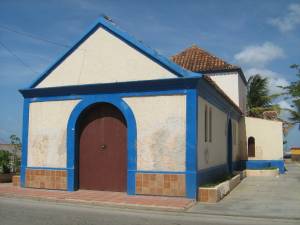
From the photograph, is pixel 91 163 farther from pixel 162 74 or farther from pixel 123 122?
pixel 162 74

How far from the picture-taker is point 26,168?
1411cm

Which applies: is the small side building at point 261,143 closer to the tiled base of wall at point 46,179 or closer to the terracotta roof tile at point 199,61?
the terracotta roof tile at point 199,61

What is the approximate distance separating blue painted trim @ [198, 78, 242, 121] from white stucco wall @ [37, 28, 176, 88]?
42.0 inches

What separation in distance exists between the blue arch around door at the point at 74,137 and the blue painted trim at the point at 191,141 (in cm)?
176

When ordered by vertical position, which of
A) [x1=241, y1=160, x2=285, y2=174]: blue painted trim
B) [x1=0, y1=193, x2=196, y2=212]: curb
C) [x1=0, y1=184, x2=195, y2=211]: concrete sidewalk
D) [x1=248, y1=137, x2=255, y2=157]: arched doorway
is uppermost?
[x1=248, y1=137, x2=255, y2=157]: arched doorway

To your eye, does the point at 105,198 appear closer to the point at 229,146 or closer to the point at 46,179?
the point at 46,179

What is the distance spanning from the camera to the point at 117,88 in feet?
42.2

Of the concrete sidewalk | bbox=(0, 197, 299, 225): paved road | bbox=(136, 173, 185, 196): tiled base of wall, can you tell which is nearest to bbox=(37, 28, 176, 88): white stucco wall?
bbox=(136, 173, 185, 196): tiled base of wall

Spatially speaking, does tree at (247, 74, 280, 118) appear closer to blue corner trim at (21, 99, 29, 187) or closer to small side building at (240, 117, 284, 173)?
small side building at (240, 117, 284, 173)

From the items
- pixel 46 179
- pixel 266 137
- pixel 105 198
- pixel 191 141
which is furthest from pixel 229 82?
pixel 105 198

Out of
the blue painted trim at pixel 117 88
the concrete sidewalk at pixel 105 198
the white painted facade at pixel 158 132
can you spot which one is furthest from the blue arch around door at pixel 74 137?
the concrete sidewalk at pixel 105 198

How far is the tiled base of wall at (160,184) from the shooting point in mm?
11672

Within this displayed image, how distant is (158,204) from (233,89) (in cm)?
1356

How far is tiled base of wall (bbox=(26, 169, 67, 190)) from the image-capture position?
1338cm
